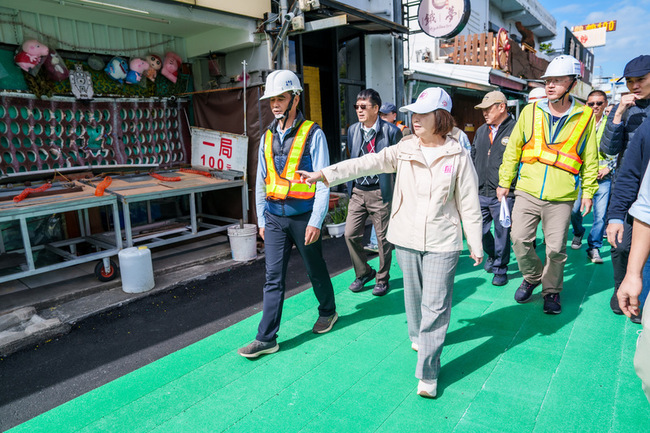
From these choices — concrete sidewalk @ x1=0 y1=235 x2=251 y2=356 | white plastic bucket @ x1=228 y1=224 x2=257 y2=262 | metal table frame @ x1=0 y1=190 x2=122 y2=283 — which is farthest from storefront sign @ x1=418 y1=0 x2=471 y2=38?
metal table frame @ x1=0 y1=190 x2=122 y2=283

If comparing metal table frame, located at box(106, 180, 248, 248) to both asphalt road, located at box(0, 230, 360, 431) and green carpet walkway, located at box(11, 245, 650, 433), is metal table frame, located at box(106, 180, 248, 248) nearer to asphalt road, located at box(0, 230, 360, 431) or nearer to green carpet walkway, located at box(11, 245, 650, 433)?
asphalt road, located at box(0, 230, 360, 431)

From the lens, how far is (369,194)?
472 centimetres

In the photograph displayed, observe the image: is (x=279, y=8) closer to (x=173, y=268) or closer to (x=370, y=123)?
(x=370, y=123)

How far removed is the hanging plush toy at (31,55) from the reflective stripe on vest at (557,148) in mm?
6103

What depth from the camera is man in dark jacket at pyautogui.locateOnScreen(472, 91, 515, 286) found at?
16.4 feet

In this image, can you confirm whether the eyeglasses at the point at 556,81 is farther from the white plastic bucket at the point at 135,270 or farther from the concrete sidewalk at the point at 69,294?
the white plastic bucket at the point at 135,270

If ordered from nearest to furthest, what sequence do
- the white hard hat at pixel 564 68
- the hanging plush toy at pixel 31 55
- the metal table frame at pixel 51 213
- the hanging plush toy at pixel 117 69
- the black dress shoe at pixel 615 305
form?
the white hard hat at pixel 564 68 < the black dress shoe at pixel 615 305 < the metal table frame at pixel 51 213 < the hanging plush toy at pixel 31 55 < the hanging plush toy at pixel 117 69

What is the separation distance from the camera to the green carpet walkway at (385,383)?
2748mm

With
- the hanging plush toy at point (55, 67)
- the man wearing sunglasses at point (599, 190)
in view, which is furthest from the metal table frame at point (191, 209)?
the man wearing sunglasses at point (599, 190)

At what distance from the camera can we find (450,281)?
294cm

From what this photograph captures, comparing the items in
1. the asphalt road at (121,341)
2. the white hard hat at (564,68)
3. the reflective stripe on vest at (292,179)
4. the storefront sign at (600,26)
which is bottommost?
the asphalt road at (121,341)

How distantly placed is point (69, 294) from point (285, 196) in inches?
125

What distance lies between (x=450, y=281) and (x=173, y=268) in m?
4.17

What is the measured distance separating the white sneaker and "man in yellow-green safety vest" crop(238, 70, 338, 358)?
1239 mm
